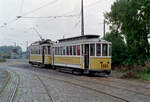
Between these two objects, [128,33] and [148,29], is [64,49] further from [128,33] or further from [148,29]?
[148,29]

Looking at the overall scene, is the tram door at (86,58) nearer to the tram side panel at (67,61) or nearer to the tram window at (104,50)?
the tram side panel at (67,61)

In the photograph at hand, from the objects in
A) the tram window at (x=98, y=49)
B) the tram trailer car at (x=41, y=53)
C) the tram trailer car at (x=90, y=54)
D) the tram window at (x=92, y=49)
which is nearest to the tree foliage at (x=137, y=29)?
the tram trailer car at (x=90, y=54)

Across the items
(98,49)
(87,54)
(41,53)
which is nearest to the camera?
(98,49)

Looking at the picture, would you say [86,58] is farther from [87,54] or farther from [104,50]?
[104,50]

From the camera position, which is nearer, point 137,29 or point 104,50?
point 104,50

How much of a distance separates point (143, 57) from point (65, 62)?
289 inches

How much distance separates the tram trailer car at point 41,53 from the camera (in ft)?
85.6

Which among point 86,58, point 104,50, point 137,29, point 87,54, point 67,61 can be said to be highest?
point 137,29

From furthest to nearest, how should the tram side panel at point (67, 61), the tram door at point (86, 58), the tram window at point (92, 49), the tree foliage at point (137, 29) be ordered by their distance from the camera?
1. the tree foliage at point (137, 29)
2. the tram side panel at point (67, 61)
3. the tram door at point (86, 58)
4. the tram window at point (92, 49)

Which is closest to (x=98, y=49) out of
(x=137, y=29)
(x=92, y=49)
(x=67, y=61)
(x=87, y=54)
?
(x=92, y=49)

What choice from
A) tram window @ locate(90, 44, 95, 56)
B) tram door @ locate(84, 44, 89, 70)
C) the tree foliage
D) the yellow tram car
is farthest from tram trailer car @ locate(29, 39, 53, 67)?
tram window @ locate(90, 44, 95, 56)

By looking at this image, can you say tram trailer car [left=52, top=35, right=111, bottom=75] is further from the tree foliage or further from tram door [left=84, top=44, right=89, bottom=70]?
the tree foliage

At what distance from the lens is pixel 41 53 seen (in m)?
28.3

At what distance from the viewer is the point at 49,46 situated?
84.9ft
